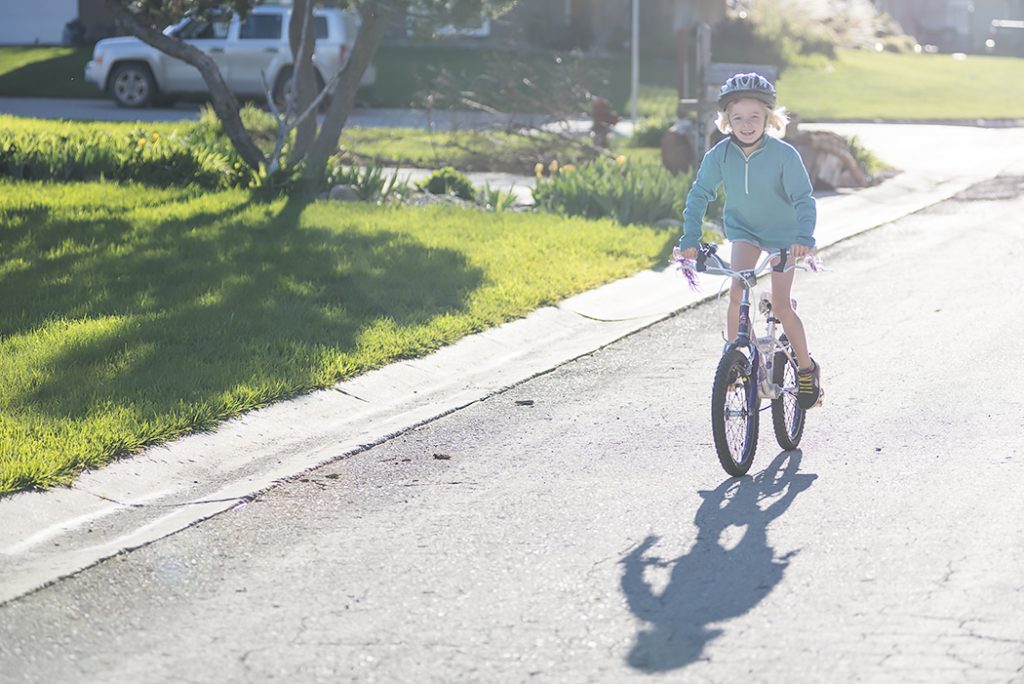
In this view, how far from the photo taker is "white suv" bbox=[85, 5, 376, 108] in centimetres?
2817

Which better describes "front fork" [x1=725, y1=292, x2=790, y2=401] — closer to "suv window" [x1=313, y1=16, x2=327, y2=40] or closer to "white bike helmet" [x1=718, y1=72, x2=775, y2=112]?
"white bike helmet" [x1=718, y1=72, x2=775, y2=112]

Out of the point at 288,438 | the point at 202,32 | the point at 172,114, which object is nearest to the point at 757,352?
the point at 288,438

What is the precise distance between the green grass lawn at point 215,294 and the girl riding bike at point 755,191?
2396 mm

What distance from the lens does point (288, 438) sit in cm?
755

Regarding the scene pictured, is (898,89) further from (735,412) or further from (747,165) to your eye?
(735,412)

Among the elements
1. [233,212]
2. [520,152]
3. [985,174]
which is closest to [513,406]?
[233,212]

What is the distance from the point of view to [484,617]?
524 centimetres

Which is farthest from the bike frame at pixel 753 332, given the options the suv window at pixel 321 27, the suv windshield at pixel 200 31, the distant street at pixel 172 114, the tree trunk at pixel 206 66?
the suv window at pixel 321 27

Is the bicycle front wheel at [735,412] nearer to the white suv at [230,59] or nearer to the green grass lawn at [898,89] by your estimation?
the white suv at [230,59]

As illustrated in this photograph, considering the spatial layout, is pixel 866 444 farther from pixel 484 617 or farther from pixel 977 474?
pixel 484 617

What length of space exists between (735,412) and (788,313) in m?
0.69

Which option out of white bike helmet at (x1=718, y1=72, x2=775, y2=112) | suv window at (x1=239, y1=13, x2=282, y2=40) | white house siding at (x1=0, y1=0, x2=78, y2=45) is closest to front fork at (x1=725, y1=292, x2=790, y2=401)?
white bike helmet at (x1=718, y1=72, x2=775, y2=112)

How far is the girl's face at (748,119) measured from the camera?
6859mm

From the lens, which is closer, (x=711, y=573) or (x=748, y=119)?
Answer: (x=711, y=573)
